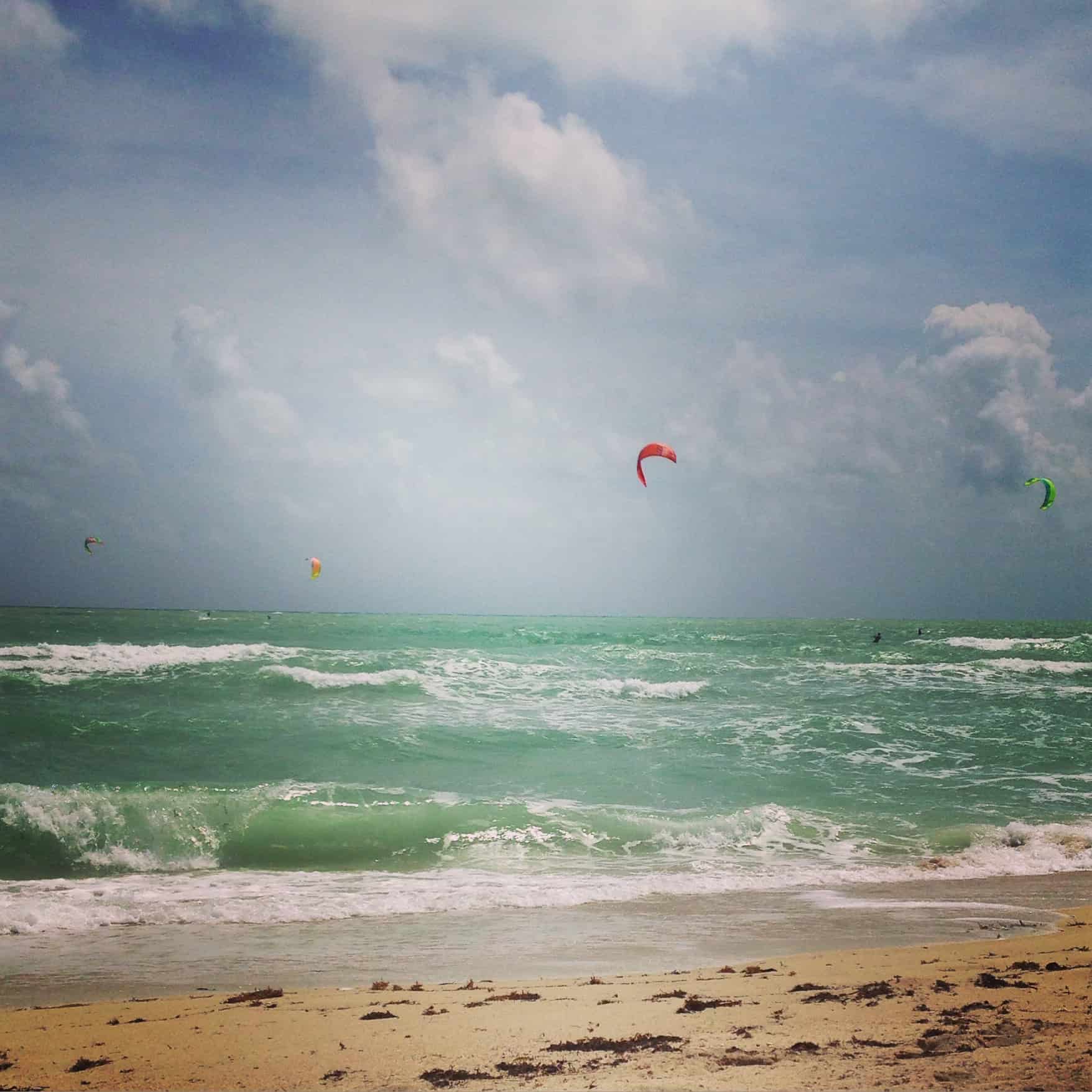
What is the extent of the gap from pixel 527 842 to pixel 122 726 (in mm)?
11785

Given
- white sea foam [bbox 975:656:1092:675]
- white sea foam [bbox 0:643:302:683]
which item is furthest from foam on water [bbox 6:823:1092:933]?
white sea foam [bbox 975:656:1092:675]

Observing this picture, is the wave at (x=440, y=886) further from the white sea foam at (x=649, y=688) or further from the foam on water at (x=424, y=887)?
Answer: the white sea foam at (x=649, y=688)

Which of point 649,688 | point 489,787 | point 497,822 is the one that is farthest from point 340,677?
point 497,822

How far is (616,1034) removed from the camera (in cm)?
430

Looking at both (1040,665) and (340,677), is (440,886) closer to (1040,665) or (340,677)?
(340,677)

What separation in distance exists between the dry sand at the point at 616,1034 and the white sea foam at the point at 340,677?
1960cm

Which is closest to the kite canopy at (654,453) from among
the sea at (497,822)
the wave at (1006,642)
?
the sea at (497,822)

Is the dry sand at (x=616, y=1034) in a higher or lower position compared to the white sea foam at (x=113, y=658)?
higher

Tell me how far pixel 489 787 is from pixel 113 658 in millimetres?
21687

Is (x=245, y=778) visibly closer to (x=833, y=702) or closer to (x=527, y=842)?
(x=527, y=842)

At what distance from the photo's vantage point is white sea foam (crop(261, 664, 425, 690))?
24.9 metres

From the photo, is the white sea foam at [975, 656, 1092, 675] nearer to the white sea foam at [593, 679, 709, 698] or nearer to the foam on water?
the white sea foam at [593, 679, 709, 698]

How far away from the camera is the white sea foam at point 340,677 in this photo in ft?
81.7

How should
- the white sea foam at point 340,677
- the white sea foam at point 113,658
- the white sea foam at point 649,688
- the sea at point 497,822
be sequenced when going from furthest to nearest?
1. the white sea foam at point 113,658
2. the white sea foam at point 649,688
3. the white sea foam at point 340,677
4. the sea at point 497,822
